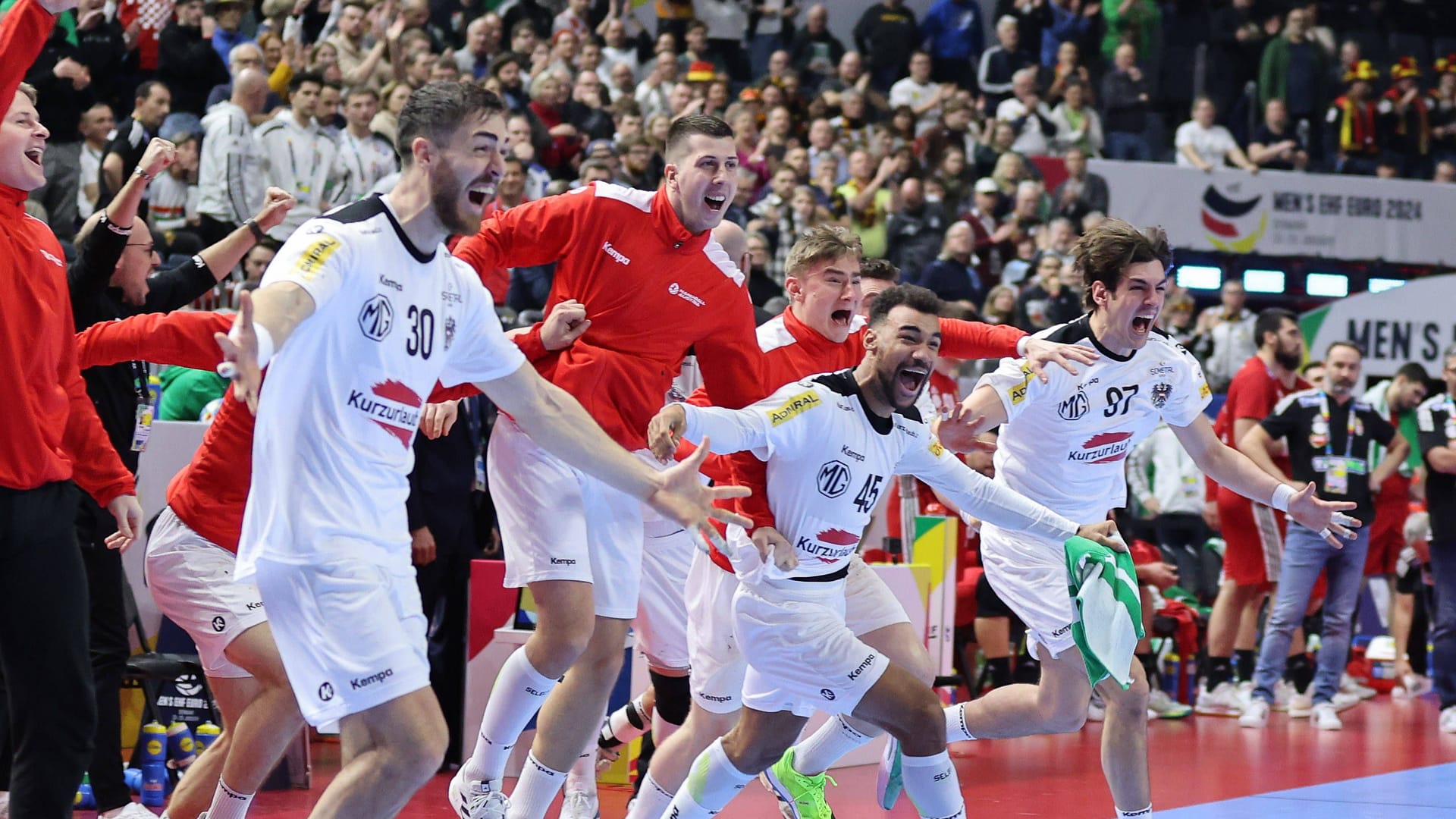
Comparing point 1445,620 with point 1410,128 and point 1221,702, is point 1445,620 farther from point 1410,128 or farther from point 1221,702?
point 1410,128

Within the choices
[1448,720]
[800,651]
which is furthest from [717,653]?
[1448,720]

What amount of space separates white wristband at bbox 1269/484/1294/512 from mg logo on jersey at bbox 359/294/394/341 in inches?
160

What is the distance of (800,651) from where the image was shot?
19.2 ft

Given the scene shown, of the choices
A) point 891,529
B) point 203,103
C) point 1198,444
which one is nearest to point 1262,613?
point 891,529

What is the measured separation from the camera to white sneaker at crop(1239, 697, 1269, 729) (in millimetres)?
11672

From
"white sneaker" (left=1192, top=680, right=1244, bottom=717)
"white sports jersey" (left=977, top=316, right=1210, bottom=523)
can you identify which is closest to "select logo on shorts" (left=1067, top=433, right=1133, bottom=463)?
"white sports jersey" (left=977, top=316, right=1210, bottom=523)

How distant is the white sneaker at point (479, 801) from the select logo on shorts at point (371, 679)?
2249 mm

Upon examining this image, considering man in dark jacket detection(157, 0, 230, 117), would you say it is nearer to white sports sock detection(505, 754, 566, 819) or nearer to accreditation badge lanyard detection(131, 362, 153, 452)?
accreditation badge lanyard detection(131, 362, 153, 452)

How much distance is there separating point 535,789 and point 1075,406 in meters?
2.63

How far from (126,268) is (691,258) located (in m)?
2.23

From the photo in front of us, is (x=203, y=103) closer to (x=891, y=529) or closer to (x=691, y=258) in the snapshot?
(x=891, y=529)

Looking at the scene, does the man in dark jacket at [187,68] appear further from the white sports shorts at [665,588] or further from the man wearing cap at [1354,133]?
the man wearing cap at [1354,133]

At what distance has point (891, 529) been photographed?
35.5ft

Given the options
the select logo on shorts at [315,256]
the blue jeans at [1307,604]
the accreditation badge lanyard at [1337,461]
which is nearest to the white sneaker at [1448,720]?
the blue jeans at [1307,604]
